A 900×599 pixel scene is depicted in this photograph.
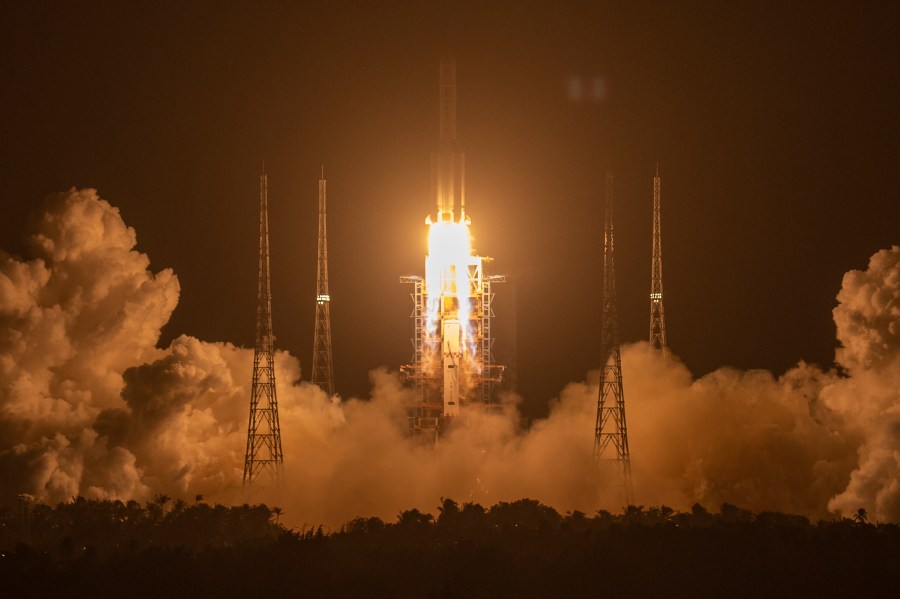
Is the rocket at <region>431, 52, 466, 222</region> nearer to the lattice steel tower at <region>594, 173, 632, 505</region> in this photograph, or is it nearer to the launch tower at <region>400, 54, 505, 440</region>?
the launch tower at <region>400, 54, 505, 440</region>

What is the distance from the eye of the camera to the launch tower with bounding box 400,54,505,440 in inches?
2256

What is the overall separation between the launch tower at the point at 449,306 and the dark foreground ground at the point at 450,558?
711 cm

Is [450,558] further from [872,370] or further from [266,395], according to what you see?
[872,370]

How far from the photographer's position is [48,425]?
181 ft

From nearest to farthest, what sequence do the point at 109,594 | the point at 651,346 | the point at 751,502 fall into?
the point at 109,594 → the point at 751,502 → the point at 651,346

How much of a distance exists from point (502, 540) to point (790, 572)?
6494 millimetres

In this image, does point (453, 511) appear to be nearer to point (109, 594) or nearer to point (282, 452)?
point (282, 452)

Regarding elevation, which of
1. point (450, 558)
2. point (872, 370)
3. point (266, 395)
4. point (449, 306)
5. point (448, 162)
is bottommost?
point (450, 558)

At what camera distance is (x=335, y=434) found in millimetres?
58812

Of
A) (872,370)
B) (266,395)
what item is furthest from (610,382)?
(266,395)

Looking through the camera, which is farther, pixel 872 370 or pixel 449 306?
pixel 449 306

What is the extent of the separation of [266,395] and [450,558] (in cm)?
972

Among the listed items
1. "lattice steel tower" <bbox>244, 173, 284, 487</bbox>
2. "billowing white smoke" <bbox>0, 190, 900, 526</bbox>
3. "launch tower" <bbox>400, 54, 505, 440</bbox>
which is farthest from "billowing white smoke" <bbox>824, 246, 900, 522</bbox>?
"lattice steel tower" <bbox>244, 173, 284, 487</bbox>

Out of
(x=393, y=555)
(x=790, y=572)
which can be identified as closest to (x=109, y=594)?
(x=393, y=555)
